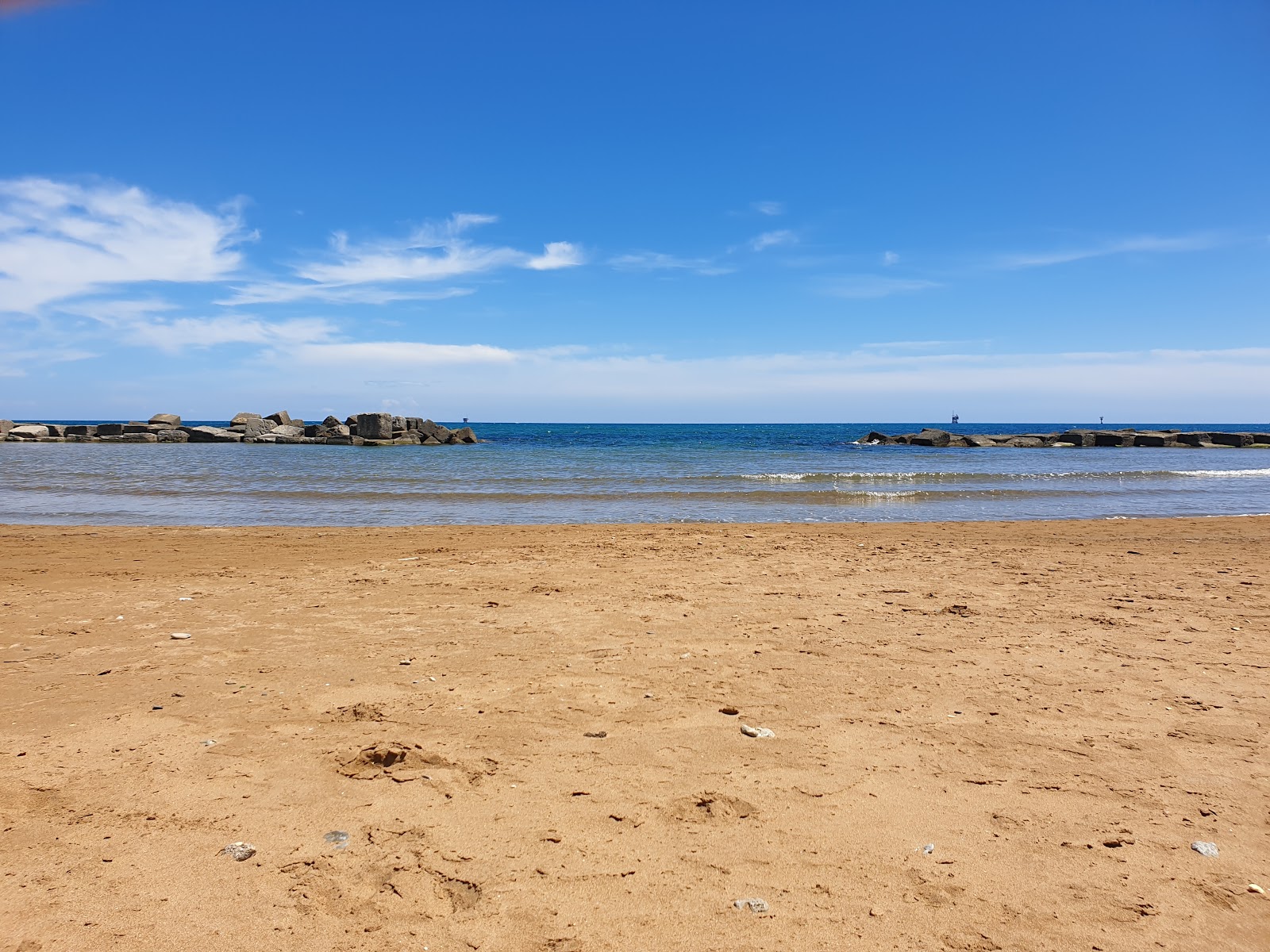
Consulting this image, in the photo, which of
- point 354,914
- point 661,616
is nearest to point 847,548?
point 661,616

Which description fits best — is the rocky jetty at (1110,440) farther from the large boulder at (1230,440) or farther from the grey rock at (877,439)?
the grey rock at (877,439)

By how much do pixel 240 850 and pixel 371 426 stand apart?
49.4 metres

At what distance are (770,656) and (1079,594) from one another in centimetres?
441

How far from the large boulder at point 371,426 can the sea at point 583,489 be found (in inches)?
366

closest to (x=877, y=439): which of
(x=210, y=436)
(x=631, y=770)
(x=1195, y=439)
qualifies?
(x=1195, y=439)

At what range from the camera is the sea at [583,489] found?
54.6ft

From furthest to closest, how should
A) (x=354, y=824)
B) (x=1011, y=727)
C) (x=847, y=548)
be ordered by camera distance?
1. (x=847, y=548)
2. (x=1011, y=727)
3. (x=354, y=824)

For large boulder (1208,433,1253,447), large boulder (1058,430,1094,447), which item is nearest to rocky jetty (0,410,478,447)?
large boulder (1058,430,1094,447)

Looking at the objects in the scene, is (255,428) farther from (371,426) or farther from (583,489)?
(583,489)

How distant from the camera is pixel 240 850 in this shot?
3107 millimetres

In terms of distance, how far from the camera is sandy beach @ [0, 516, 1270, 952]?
2760 millimetres

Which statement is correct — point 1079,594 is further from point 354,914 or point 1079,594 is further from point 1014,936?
point 354,914

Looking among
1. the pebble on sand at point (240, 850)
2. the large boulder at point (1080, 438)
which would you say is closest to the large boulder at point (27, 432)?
the pebble on sand at point (240, 850)

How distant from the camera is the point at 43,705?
4.64 metres
